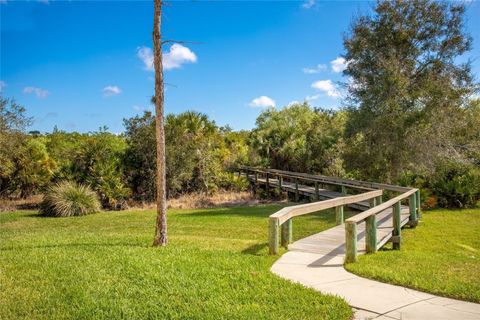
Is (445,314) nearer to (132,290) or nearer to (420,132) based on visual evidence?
(132,290)

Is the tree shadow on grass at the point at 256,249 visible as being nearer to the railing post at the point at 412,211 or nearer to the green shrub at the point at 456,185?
the railing post at the point at 412,211

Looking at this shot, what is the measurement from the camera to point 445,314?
389 cm

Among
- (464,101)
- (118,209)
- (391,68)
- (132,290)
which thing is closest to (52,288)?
(132,290)

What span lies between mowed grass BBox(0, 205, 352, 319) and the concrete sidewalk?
27cm

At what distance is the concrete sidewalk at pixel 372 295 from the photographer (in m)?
3.89

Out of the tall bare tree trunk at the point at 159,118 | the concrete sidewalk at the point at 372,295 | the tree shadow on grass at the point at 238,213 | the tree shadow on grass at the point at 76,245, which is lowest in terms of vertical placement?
the tree shadow on grass at the point at 238,213

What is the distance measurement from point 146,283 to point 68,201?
35.2 feet

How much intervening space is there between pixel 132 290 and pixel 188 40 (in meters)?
4.87

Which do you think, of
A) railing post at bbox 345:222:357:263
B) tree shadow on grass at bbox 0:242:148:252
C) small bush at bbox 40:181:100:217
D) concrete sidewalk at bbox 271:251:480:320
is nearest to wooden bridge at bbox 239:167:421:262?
railing post at bbox 345:222:357:263

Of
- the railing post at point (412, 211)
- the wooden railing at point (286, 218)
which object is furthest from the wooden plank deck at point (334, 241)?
the railing post at point (412, 211)

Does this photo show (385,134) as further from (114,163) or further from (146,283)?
(146,283)

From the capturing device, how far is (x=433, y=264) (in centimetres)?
615

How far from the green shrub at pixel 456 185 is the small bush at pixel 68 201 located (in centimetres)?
1353

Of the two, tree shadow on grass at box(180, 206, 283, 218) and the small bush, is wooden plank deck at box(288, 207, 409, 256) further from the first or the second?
the small bush
